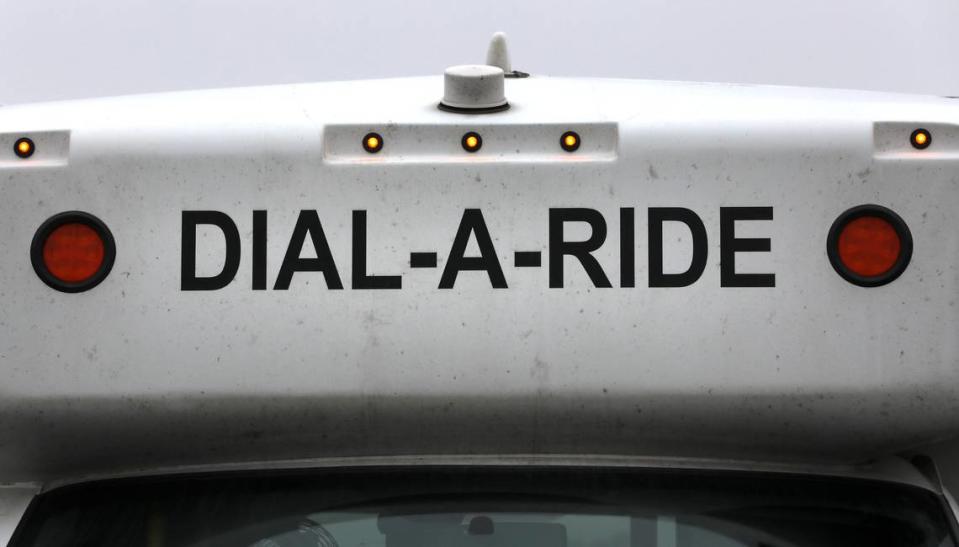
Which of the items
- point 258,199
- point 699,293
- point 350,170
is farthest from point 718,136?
point 258,199

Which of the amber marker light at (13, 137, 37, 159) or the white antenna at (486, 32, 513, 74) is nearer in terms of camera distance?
the amber marker light at (13, 137, 37, 159)

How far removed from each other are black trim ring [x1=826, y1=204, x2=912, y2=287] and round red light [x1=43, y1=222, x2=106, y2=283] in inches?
44.4

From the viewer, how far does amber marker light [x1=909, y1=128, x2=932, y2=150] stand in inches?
89.1

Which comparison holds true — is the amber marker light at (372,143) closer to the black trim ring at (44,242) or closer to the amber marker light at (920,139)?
the black trim ring at (44,242)

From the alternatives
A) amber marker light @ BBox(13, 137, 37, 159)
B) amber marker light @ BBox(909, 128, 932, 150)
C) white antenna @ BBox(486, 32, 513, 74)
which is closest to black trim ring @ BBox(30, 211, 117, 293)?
amber marker light @ BBox(13, 137, 37, 159)

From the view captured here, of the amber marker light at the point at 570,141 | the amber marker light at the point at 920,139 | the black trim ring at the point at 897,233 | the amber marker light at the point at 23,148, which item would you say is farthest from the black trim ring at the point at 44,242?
the amber marker light at the point at 920,139

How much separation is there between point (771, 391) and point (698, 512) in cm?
30

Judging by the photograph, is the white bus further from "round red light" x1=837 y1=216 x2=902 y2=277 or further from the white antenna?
→ the white antenna

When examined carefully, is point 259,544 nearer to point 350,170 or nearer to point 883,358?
point 350,170

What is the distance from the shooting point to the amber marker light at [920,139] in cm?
226

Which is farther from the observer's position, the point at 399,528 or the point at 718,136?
the point at 399,528

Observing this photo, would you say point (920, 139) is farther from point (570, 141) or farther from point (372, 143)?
point (372, 143)

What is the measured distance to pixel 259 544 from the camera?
2451mm

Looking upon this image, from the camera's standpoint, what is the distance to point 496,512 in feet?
7.92
